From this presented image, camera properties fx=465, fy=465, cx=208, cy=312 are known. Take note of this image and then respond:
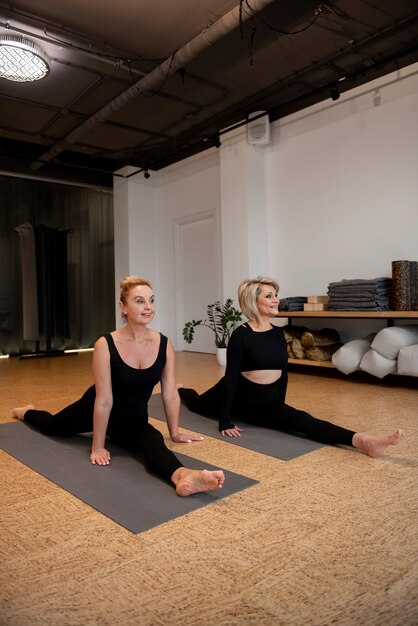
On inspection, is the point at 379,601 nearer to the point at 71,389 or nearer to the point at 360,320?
the point at 71,389

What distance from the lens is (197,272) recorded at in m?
6.71

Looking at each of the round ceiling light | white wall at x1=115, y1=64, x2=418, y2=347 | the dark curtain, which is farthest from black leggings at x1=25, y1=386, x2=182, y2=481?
the dark curtain

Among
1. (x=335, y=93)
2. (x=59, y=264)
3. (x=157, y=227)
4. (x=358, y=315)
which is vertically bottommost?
(x=358, y=315)

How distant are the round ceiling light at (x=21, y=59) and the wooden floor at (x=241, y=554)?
3.11 m

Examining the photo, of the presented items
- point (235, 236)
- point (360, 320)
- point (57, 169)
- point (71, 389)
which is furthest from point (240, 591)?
point (57, 169)

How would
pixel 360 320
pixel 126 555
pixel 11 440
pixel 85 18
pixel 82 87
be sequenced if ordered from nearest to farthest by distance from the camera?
pixel 126 555
pixel 11 440
pixel 85 18
pixel 360 320
pixel 82 87

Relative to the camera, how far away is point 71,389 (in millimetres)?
3871

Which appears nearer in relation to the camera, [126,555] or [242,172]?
[126,555]

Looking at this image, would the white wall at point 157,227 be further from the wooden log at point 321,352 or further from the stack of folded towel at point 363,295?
the stack of folded towel at point 363,295

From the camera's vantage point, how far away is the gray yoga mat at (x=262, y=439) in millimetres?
2135

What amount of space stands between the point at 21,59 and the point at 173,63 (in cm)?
123

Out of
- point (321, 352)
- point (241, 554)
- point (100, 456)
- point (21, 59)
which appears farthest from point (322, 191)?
point (241, 554)

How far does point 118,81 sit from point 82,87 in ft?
1.38

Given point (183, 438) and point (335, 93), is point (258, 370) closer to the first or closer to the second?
point (183, 438)
